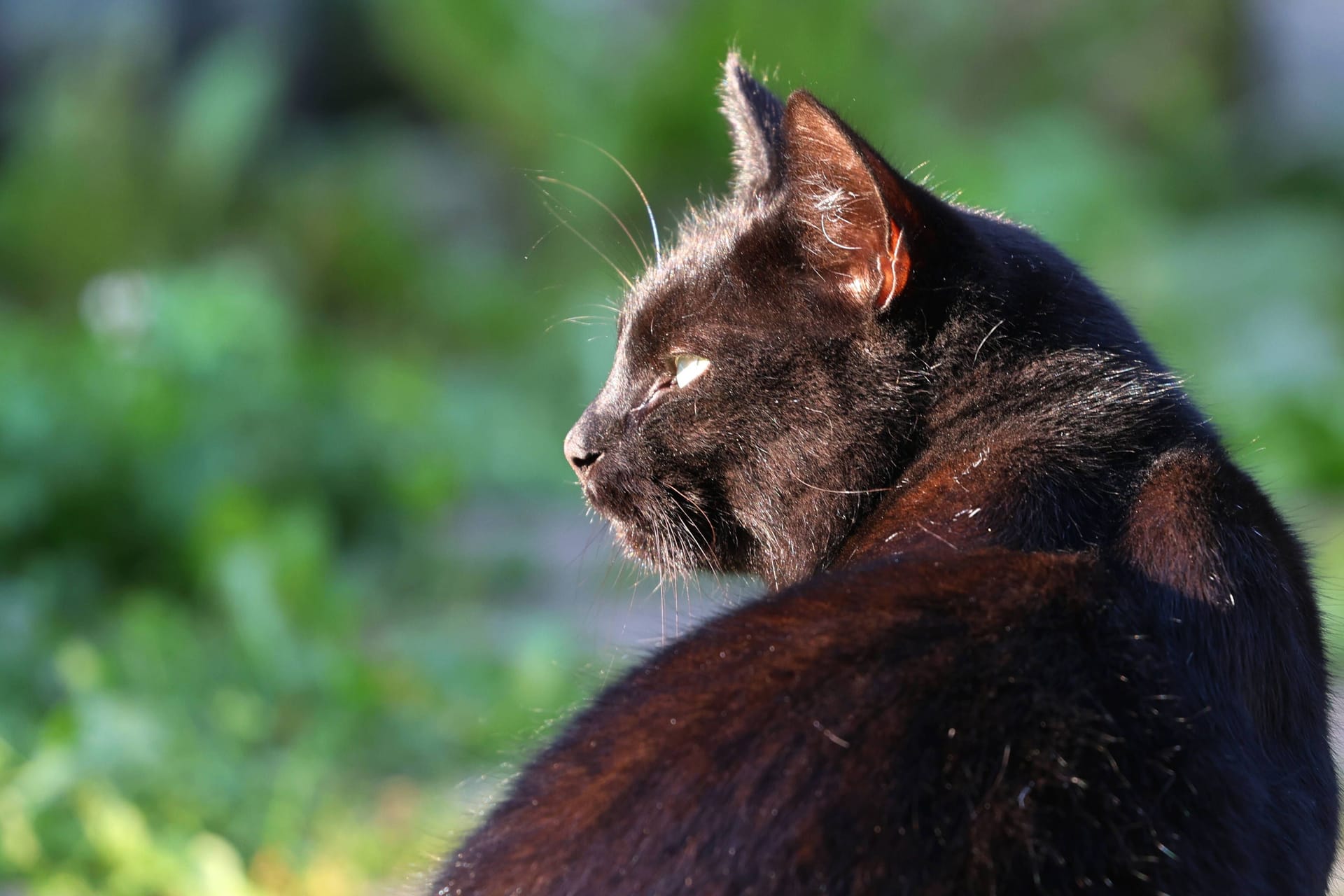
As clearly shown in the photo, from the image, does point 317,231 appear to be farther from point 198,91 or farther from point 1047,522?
point 1047,522

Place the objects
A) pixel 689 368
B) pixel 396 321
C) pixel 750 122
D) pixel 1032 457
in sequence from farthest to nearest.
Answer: pixel 396 321, pixel 750 122, pixel 689 368, pixel 1032 457

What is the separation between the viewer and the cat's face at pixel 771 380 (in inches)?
59.2

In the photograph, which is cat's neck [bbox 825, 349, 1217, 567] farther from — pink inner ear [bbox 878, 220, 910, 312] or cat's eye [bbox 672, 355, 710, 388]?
cat's eye [bbox 672, 355, 710, 388]

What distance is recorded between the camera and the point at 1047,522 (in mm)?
1344

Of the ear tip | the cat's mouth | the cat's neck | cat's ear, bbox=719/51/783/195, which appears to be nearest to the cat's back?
the cat's neck

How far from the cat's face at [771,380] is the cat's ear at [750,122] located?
0.13 m

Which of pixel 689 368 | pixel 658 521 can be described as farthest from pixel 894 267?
pixel 658 521

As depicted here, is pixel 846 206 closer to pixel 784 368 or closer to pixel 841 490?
pixel 784 368

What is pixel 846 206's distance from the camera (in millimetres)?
1496

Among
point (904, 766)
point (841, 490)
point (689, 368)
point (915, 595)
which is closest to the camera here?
point (904, 766)

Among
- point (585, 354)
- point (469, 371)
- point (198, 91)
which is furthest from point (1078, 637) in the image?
point (198, 91)

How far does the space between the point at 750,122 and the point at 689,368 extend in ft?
1.67

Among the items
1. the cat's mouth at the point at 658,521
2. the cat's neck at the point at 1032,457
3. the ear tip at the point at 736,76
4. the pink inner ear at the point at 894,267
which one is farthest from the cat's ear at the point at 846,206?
the ear tip at the point at 736,76

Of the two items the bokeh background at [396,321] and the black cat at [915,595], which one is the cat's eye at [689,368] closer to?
the black cat at [915,595]
